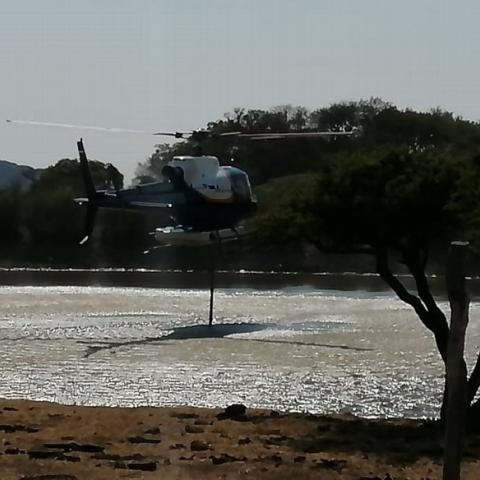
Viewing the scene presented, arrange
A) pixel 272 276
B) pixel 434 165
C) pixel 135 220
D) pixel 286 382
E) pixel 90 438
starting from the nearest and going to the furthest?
pixel 90 438 < pixel 434 165 < pixel 286 382 < pixel 272 276 < pixel 135 220

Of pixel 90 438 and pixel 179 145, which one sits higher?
pixel 179 145

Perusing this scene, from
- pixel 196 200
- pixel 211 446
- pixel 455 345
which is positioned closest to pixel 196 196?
pixel 196 200

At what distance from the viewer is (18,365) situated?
28.2 meters

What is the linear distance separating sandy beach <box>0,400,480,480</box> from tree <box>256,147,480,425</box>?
2005 millimetres

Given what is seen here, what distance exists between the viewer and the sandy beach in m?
13.1

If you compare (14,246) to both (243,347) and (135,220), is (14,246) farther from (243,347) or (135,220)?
(243,347)

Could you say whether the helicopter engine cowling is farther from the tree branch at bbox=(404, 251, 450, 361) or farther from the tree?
the tree branch at bbox=(404, 251, 450, 361)

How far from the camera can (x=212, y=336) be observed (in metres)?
36.0

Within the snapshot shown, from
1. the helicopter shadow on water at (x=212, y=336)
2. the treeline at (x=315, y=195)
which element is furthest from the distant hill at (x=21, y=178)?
the helicopter shadow on water at (x=212, y=336)

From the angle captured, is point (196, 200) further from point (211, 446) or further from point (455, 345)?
point (455, 345)

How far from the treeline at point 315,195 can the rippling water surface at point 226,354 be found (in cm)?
260

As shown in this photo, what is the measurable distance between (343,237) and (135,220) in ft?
213


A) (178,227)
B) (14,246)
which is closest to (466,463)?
(178,227)

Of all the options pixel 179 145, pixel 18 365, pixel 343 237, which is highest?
pixel 179 145
